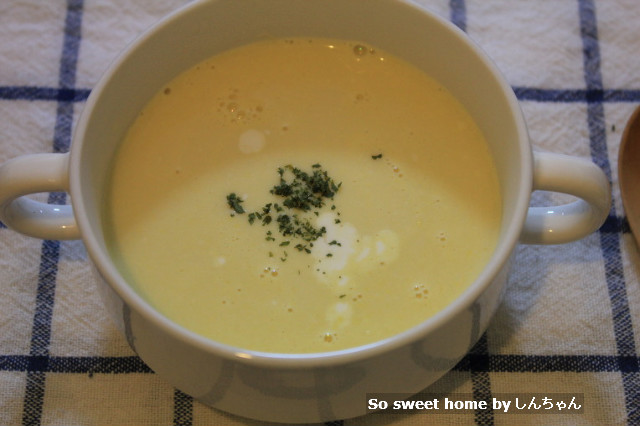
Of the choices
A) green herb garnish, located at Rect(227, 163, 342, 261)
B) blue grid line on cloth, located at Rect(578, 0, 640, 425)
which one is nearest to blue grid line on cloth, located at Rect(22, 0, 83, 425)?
green herb garnish, located at Rect(227, 163, 342, 261)

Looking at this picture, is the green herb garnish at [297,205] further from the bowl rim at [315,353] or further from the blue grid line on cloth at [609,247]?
the blue grid line on cloth at [609,247]

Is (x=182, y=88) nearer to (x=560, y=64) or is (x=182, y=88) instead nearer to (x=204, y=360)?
(x=204, y=360)

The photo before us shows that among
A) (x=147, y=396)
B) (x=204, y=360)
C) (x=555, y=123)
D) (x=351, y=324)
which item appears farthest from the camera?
(x=555, y=123)

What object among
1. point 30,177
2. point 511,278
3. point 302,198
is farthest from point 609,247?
point 30,177

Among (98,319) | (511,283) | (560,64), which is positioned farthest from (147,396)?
(560,64)

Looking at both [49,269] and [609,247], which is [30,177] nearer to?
[49,269]

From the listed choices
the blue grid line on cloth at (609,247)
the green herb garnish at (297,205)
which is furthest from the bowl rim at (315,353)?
the blue grid line on cloth at (609,247)

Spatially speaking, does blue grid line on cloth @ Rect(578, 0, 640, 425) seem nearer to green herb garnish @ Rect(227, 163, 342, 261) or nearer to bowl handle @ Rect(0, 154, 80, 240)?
green herb garnish @ Rect(227, 163, 342, 261)
